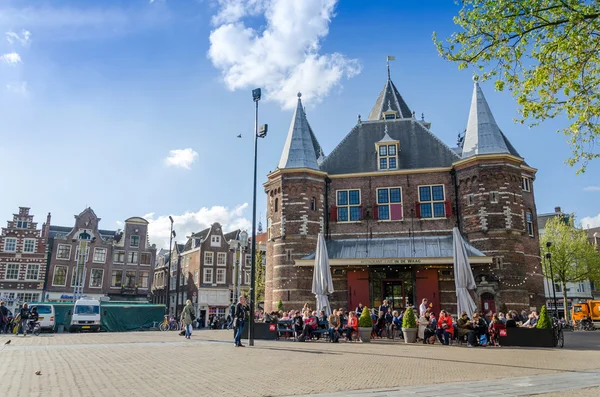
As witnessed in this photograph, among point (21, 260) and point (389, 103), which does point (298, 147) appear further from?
point (21, 260)

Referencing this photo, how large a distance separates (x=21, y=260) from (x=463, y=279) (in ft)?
148

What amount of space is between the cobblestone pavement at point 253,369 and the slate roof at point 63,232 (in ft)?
137

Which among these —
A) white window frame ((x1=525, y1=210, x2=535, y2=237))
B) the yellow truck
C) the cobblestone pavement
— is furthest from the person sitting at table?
the yellow truck

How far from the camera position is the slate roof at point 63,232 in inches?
1993

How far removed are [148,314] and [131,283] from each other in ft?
68.6

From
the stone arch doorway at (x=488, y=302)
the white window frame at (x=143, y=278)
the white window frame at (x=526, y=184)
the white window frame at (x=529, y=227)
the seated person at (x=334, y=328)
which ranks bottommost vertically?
the seated person at (x=334, y=328)

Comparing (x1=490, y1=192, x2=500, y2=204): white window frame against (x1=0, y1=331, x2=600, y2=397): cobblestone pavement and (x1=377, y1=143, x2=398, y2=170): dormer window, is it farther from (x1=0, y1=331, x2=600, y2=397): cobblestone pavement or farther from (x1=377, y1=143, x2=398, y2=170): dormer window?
(x1=0, y1=331, x2=600, y2=397): cobblestone pavement

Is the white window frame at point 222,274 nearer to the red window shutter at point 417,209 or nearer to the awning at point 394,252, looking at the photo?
the awning at point 394,252

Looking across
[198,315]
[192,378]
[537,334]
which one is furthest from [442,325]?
[198,315]

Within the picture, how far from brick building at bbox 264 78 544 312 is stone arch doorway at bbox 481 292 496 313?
7cm

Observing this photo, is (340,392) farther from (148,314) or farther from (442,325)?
(148,314)

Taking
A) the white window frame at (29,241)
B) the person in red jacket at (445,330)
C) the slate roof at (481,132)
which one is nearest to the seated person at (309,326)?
the person in red jacket at (445,330)

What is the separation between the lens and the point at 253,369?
9836 mm

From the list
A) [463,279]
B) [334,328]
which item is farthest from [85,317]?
[463,279]
